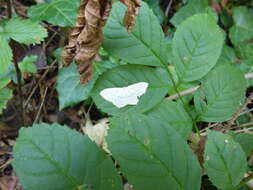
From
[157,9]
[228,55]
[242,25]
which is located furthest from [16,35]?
[242,25]

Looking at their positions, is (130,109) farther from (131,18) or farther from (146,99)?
(131,18)

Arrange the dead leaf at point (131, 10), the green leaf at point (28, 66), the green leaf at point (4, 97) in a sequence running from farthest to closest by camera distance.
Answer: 1. the green leaf at point (28, 66)
2. the green leaf at point (4, 97)
3. the dead leaf at point (131, 10)

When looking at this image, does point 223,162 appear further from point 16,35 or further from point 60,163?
point 16,35

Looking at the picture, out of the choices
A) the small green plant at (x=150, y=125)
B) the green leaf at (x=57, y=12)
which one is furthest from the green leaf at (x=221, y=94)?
the green leaf at (x=57, y=12)

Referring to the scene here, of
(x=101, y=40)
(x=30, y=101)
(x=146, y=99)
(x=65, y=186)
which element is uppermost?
(x=101, y=40)

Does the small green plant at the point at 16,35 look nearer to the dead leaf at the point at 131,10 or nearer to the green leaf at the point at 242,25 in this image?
the dead leaf at the point at 131,10

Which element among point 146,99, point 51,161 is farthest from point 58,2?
point 51,161
